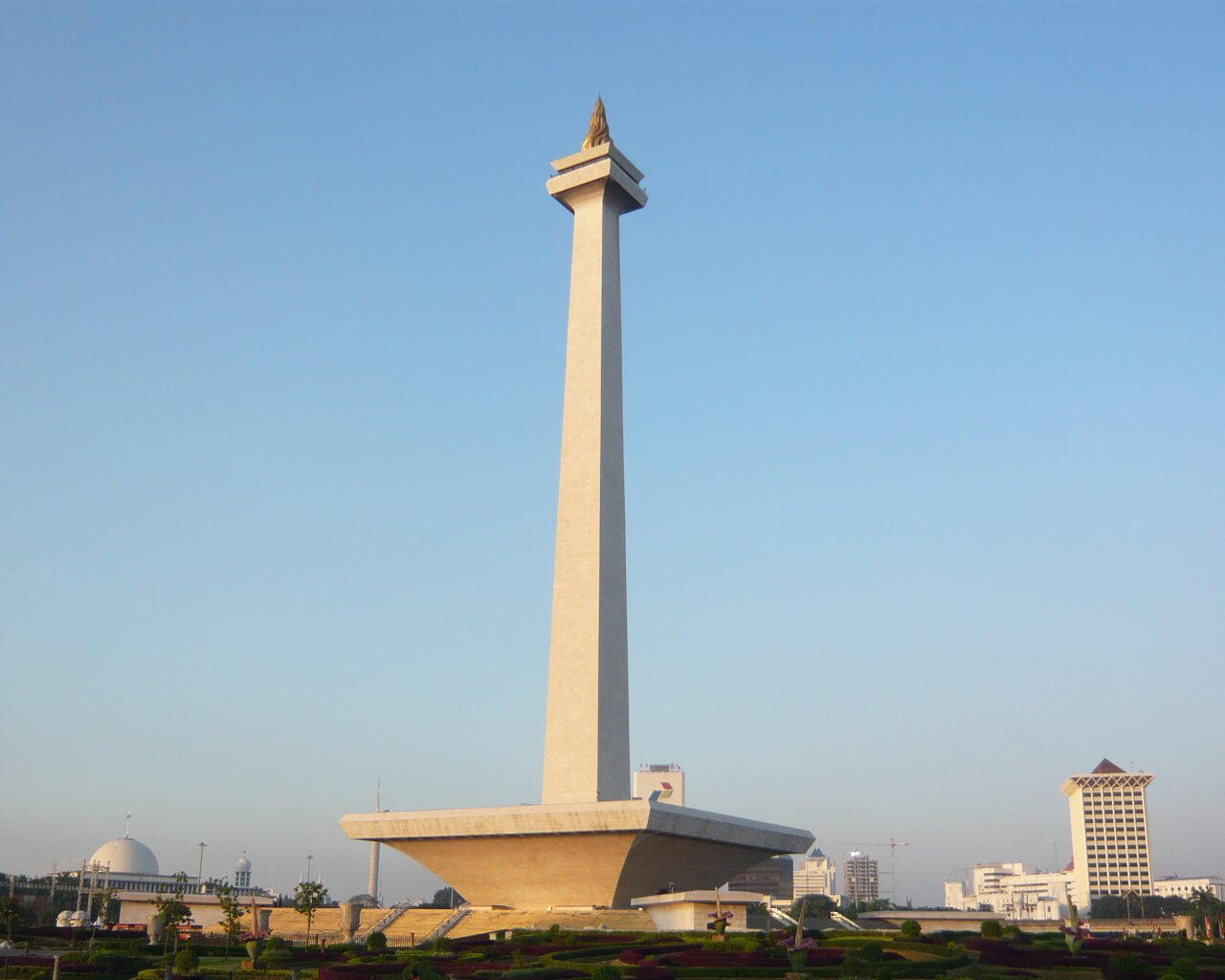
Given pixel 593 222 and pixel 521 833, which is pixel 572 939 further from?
pixel 593 222

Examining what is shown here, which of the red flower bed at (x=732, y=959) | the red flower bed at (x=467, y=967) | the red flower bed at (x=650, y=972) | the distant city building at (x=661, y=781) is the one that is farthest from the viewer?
the distant city building at (x=661, y=781)

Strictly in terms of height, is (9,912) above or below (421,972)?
below

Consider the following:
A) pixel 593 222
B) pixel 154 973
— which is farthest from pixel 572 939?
pixel 593 222

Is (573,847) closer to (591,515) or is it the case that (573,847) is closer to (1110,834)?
(591,515)

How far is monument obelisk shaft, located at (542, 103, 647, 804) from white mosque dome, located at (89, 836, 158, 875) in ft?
205

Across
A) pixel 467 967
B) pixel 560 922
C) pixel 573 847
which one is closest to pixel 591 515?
pixel 573 847

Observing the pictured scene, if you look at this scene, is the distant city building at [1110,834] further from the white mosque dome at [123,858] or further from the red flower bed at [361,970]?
the red flower bed at [361,970]

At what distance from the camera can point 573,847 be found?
126 ft

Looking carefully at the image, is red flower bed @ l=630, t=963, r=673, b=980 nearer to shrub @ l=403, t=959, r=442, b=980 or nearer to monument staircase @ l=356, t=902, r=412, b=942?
shrub @ l=403, t=959, r=442, b=980

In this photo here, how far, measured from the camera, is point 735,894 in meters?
36.2

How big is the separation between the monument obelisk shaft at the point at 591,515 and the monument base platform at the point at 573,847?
2294mm

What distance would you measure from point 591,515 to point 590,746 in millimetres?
7888

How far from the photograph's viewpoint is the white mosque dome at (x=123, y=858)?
9181cm

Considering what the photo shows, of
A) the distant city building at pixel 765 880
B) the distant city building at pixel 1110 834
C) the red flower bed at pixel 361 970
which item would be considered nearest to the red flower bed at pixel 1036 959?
the red flower bed at pixel 361 970
